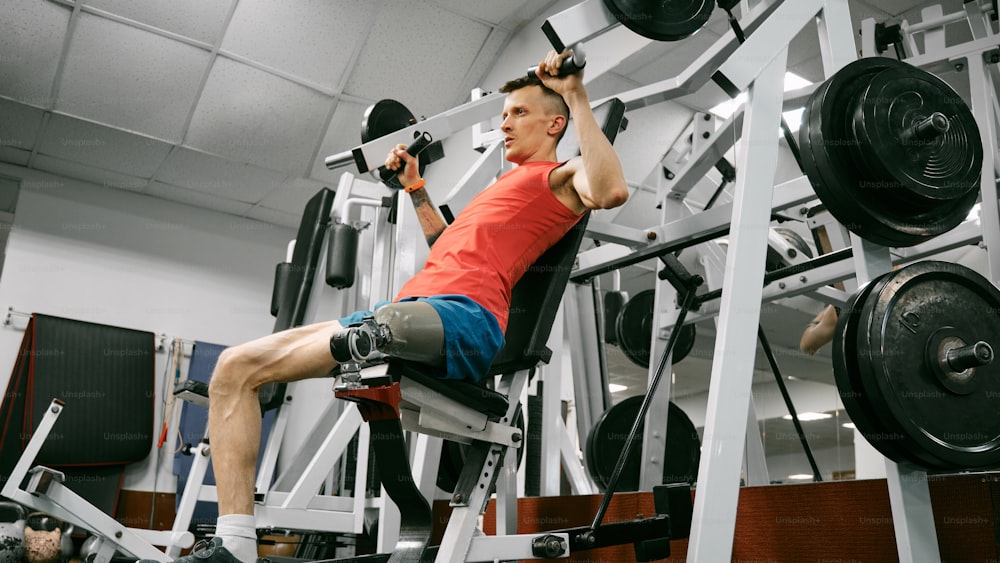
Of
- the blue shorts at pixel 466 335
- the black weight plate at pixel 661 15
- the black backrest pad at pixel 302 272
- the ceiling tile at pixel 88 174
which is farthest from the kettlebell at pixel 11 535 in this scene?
the black weight plate at pixel 661 15

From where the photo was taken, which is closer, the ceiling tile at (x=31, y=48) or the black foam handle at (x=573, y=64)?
the black foam handle at (x=573, y=64)

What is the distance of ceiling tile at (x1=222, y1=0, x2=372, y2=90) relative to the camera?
167 inches

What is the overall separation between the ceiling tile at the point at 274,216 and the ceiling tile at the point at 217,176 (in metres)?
0.21

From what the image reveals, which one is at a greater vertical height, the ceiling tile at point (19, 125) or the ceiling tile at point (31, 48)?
the ceiling tile at point (31, 48)

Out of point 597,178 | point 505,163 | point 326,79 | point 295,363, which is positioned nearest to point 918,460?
point 597,178

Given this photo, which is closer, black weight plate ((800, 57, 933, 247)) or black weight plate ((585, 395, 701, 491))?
black weight plate ((800, 57, 933, 247))

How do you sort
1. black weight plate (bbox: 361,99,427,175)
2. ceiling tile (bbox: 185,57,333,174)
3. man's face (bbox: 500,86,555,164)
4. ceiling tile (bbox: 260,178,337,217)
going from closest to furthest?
1. man's face (bbox: 500,86,555,164)
2. black weight plate (bbox: 361,99,427,175)
3. ceiling tile (bbox: 185,57,333,174)
4. ceiling tile (bbox: 260,178,337,217)

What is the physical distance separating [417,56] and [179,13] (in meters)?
1.31

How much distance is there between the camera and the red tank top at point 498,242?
1695 mm

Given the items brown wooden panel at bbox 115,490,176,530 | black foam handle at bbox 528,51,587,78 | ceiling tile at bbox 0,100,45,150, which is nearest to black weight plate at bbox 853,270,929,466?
black foam handle at bbox 528,51,587,78

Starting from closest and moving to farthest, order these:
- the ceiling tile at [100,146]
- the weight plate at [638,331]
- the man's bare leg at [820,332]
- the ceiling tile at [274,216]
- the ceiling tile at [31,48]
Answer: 1. the man's bare leg at [820,332]
2. the weight plate at [638,331]
3. the ceiling tile at [31,48]
4. the ceiling tile at [100,146]
5. the ceiling tile at [274,216]

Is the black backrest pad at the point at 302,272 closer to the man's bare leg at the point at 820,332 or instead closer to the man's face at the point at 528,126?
the man's face at the point at 528,126

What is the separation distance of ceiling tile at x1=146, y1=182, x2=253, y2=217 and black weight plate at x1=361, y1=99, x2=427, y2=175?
3.25m

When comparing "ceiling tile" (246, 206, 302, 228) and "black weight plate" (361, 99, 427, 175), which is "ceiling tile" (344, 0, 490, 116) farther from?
"black weight plate" (361, 99, 427, 175)
